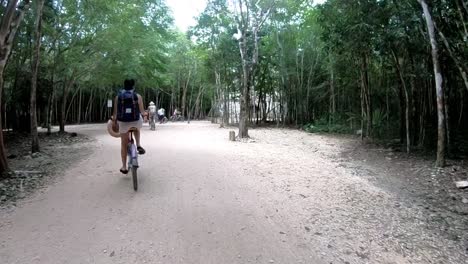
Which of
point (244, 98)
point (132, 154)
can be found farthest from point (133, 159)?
point (244, 98)

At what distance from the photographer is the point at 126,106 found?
5.41 meters

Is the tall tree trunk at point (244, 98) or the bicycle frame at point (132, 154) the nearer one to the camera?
the bicycle frame at point (132, 154)

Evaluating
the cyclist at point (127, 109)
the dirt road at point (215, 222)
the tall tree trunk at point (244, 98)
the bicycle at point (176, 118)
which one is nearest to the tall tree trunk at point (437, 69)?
the dirt road at point (215, 222)

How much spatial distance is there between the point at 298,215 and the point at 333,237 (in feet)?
2.19

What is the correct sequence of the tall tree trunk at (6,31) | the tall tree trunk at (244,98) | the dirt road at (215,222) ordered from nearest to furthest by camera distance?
1. the dirt road at (215,222)
2. the tall tree trunk at (6,31)
3. the tall tree trunk at (244,98)

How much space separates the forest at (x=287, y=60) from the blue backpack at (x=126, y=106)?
264cm

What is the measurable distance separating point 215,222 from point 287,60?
17954 millimetres

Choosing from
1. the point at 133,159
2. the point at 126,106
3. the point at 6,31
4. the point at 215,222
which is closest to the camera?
the point at 215,222

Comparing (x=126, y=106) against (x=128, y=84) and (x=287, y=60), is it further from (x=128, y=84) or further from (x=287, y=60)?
(x=287, y=60)

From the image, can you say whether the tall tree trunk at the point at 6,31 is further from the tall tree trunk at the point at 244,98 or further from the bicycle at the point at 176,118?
the bicycle at the point at 176,118

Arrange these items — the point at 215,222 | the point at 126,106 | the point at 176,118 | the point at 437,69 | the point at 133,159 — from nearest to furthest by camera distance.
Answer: the point at 215,222
the point at 133,159
the point at 126,106
the point at 437,69
the point at 176,118

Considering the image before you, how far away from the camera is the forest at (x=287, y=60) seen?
361 inches

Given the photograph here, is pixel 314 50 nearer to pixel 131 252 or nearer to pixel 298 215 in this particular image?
pixel 298 215

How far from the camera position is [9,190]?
5703 mm
